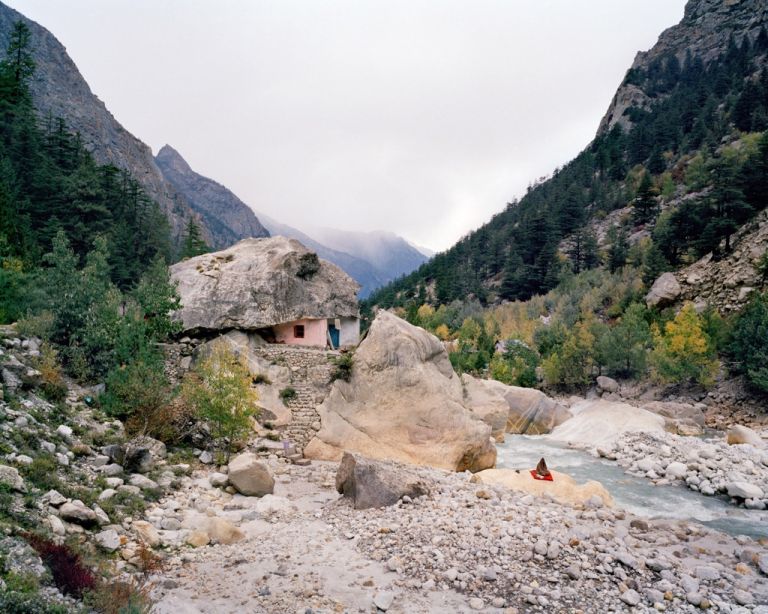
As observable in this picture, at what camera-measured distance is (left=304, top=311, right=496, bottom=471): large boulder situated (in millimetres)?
19656

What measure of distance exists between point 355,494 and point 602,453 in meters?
18.7

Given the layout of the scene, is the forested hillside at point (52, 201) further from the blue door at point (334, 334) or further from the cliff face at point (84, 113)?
the cliff face at point (84, 113)

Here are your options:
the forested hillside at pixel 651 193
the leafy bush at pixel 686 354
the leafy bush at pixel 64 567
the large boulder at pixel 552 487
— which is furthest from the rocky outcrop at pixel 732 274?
the leafy bush at pixel 64 567

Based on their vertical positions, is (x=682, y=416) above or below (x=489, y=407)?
above

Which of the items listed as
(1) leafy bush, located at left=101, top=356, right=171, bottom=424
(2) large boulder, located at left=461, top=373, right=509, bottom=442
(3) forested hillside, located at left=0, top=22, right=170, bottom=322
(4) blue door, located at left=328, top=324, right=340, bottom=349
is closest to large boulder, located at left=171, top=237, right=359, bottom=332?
(4) blue door, located at left=328, top=324, right=340, bottom=349

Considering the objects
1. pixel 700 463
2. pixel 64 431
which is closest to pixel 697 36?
pixel 700 463

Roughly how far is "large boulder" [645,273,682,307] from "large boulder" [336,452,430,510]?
44.0 metres

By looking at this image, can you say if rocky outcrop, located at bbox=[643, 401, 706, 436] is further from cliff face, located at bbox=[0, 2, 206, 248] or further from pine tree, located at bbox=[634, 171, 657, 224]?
cliff face, located at bbox=[0, 2, 206, 248]

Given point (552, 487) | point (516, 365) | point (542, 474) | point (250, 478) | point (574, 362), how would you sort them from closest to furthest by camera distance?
point (250, 478) < point (552, 487) < point (542, 474) < point (574, 362) < point (516, 365)

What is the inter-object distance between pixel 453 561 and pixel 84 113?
472ft

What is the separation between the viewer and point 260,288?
25.4 m

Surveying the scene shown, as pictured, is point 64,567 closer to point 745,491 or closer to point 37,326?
point 37,326

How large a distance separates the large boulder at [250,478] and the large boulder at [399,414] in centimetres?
504

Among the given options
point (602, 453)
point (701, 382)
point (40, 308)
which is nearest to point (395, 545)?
point (40, 308)
